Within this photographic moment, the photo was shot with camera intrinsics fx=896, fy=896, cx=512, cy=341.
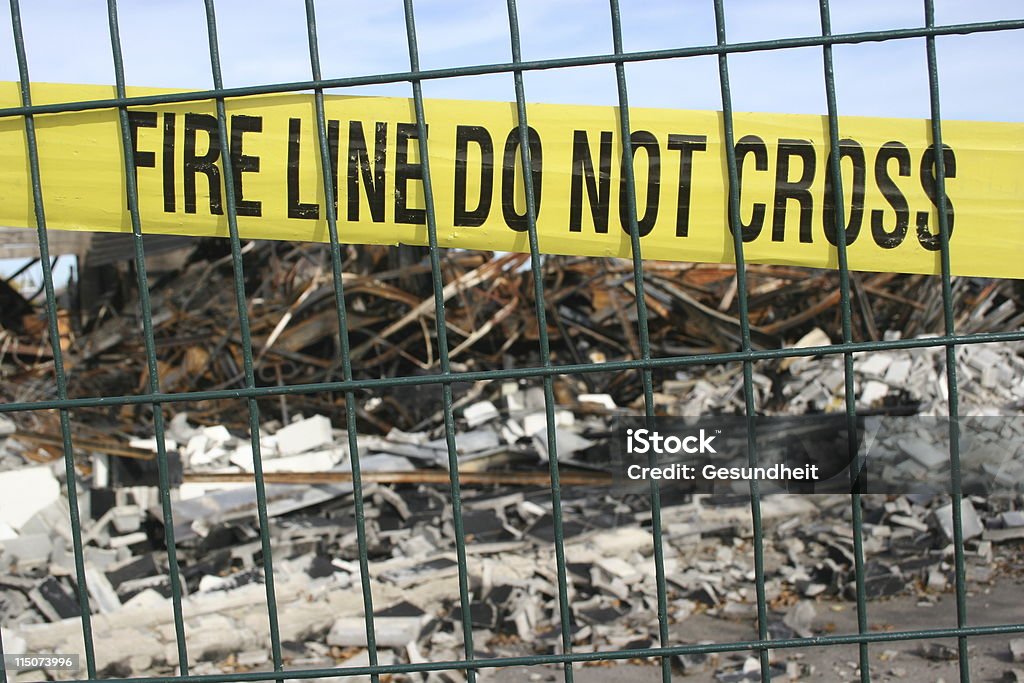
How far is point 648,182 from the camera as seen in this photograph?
2.16 meters

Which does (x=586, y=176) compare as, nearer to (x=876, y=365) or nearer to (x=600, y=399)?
(x=600, y=399)

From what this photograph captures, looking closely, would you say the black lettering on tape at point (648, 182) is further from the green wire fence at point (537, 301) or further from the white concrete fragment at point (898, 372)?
the white concrete fragment at point (898, 372)

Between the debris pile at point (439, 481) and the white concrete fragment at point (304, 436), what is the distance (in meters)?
0.03

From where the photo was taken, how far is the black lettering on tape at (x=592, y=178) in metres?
2.15

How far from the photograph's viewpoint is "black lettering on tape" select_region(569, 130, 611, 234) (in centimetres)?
215

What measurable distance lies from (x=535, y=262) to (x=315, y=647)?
3995 mm

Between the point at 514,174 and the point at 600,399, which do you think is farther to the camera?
the point at 600,399

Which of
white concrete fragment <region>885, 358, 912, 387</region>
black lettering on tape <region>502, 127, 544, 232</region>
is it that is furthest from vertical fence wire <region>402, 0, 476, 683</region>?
white concrete fragment <region>885, 358, 912, 387</region>

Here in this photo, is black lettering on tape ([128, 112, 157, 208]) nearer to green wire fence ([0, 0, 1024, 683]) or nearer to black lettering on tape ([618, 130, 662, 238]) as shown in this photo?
green wire fence ([0, 0, 1024, 683])

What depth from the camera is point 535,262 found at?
205 centimetres

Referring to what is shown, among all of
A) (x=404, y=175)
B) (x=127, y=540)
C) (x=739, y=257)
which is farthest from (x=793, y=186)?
(x=127, y=540)

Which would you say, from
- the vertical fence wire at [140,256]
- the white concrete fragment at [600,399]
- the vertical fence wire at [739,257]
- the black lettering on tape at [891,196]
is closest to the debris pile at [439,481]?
the white concrete fragment at [600,399]

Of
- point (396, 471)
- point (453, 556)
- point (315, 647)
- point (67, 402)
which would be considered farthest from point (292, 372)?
point (67, 402)

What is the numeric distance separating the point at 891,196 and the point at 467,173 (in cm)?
103
